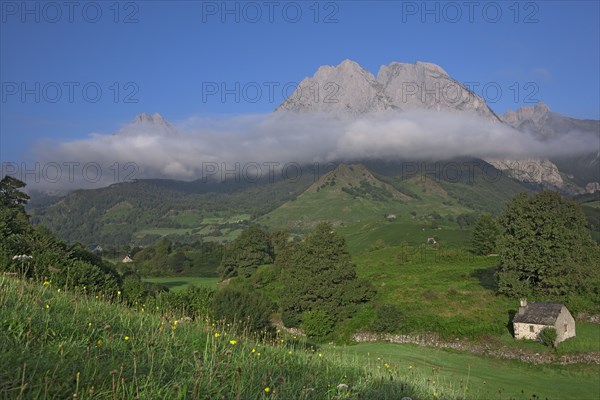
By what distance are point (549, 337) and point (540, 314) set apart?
323cm

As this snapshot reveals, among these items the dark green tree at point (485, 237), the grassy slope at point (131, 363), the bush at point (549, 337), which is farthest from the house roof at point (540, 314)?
the dark green tree at point (485, 237)

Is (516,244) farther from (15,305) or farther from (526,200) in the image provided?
(15,305)

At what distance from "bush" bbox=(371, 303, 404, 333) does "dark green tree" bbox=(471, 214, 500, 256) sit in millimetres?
59276

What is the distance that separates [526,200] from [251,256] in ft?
270

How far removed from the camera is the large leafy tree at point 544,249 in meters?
62.9

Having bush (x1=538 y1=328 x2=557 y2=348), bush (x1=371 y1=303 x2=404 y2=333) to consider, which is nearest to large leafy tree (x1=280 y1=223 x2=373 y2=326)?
bush (x1=371 y1=303 x2=404 y2=333)

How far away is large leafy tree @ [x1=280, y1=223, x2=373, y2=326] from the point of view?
7300cm

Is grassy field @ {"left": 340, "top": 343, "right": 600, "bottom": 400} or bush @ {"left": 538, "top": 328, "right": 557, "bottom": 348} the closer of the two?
grassy field @ {"left": 340, "top": 343, "right": 600, "bottom": 400}

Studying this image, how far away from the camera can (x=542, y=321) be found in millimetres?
52438

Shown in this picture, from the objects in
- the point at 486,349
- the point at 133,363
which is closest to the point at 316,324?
the point at 486,349

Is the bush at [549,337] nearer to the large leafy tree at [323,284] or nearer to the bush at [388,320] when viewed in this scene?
the bush at [388,320]

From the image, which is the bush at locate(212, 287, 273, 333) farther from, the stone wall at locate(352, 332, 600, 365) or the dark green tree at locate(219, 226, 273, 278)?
the dark green tree at locate(219, 226, 273, 278)

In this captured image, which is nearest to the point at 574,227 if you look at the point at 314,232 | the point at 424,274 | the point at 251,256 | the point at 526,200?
the point at 526,200

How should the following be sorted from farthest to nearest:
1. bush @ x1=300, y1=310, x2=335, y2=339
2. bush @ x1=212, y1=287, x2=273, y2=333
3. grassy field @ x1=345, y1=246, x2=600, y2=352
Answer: bush @ x1=300, y1=310, x2=335, y2=339 → grassy field @ x1=345, y1=246, x2=600, y2=352 → bush @ x1=212, y1=287, x2=273, y2=333
